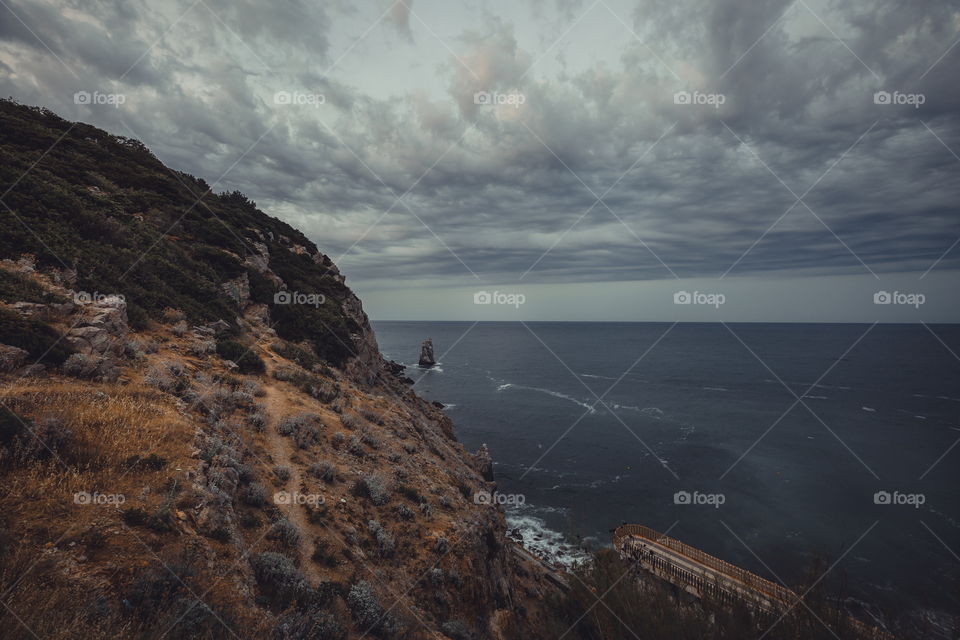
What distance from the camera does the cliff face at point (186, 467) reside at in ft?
20.2

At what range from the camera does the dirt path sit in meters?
9.11

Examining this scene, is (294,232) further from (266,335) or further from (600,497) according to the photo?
(600,497)

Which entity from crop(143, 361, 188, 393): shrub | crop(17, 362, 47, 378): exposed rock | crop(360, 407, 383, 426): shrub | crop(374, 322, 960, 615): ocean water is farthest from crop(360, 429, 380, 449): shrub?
crop(374, 322, 960, 615): ocean water

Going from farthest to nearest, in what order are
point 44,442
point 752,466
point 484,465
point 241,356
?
point 752,466 → point 484,465 → point 241,356 → point 44,442

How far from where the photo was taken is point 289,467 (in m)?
11.8

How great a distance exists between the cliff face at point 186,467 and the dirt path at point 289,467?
6 centimetres

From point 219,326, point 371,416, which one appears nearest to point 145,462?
point 371,416

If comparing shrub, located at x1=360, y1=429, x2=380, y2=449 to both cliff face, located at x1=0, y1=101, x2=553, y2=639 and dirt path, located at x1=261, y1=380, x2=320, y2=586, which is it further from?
dirt path, located at x1=261, y1=380, x2=320, y2=586

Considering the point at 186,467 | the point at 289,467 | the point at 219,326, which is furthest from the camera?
the point at 219,326

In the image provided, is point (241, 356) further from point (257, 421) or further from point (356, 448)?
point (356, 448)

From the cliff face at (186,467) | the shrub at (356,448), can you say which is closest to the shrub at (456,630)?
the cliff face at (186,467)

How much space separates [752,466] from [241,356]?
49.3m

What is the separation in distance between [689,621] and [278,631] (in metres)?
8.32

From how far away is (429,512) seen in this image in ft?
42.5
